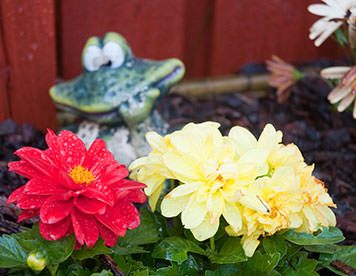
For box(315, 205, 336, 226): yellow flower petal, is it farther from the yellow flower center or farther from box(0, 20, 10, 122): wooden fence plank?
box(0, 20, 10, 122): wooden fence plank

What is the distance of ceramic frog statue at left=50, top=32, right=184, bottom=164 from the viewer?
1.27 m

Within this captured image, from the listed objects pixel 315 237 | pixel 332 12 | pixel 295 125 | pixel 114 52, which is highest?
pixel 332 12

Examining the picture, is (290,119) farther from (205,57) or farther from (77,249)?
(77,249)

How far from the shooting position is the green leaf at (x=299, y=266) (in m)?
0.88

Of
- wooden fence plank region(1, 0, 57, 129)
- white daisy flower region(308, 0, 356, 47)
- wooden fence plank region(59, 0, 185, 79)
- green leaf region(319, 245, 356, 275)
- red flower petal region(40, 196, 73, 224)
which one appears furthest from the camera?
wooden fence plank region(59, 0, 185, 79)

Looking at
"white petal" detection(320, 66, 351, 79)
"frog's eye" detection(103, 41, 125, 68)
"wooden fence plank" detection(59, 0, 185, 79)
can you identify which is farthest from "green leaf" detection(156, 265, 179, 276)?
"wooden fence plank" detection(59, 0, 185, 79)

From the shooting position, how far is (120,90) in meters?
1.27

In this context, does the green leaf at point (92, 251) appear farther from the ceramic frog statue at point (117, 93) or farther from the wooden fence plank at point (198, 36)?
the wooden fence plank at point (198, 36)

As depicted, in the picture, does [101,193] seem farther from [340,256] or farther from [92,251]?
[340,256]

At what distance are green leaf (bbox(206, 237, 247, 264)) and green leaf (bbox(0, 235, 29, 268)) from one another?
1.07 ft

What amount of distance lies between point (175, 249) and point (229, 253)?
0.10 m

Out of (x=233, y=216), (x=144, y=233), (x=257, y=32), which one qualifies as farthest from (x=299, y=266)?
(x=257, y=32)

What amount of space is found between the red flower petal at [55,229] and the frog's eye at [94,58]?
24.8 inches

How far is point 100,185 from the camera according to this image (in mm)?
792
